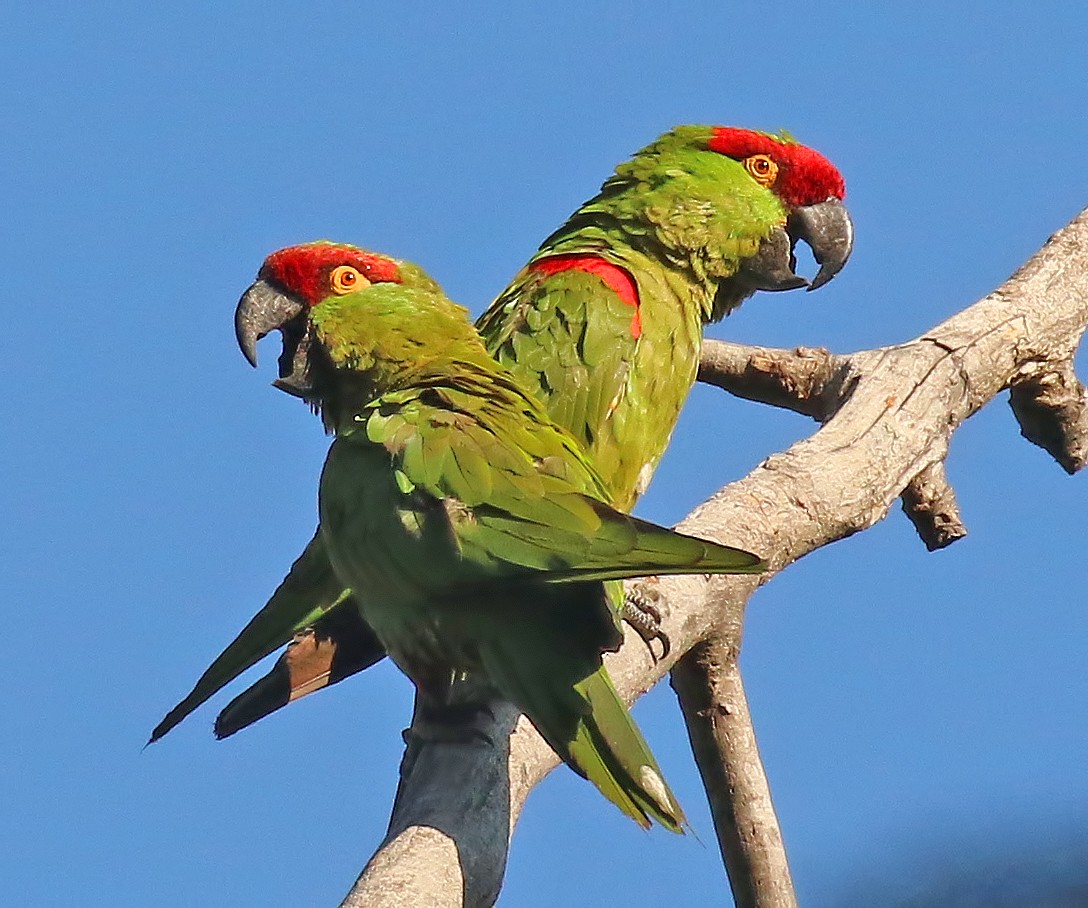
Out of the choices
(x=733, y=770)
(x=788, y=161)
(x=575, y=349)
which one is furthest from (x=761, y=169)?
(x=733, y=770)

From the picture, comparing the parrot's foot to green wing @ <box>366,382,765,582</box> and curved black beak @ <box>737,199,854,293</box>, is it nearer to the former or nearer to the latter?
green wing @ <box>366,382,765,582</box>

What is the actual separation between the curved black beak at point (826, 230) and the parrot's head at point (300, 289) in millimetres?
1841

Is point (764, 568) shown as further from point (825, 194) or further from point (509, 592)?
point (825, 194)

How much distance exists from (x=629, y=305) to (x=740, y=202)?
73 cm

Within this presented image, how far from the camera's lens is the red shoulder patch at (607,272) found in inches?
210

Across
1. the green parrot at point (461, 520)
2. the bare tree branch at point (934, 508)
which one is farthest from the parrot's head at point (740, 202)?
the green parrot at point (461, 520)

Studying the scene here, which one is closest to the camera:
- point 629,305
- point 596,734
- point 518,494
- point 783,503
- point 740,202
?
point 596,734

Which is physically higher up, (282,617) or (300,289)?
(300,289)

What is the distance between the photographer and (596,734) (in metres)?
3.46

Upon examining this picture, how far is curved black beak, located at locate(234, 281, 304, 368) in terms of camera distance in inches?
181

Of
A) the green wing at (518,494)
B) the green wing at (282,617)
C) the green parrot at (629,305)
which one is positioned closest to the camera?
the green wing at (518,494)

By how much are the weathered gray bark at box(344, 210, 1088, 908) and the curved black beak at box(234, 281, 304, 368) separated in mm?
1311

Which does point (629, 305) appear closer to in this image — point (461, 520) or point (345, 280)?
point (345, 280)

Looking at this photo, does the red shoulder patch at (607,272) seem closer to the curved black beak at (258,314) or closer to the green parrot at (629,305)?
the green parrot at (629,305)
